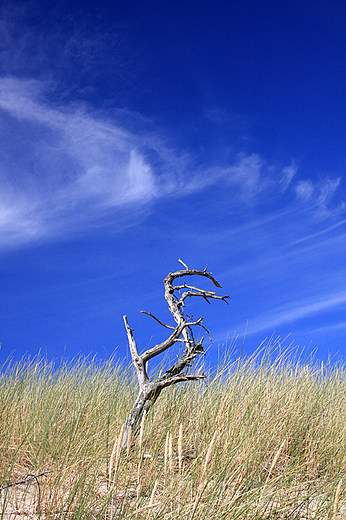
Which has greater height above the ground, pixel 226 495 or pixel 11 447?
pixel 11 447

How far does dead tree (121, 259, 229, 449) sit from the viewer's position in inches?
154

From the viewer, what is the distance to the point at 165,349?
13.8ft

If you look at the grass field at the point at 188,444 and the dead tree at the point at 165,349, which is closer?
the grass field at the point at 188,444

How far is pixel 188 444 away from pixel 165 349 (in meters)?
1.12

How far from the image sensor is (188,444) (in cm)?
427

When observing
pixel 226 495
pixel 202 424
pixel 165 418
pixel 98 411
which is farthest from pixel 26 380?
pixel 226 495

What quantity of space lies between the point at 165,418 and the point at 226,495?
2.19 meters

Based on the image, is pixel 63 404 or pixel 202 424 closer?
pixel 202 424

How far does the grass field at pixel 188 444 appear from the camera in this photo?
2781mm

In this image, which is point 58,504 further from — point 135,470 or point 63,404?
point 63,404

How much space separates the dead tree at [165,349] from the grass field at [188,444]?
0.30m

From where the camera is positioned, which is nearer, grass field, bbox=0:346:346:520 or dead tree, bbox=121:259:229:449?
grass field, bbox=0:346:346:520

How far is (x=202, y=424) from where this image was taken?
4469 millimetres

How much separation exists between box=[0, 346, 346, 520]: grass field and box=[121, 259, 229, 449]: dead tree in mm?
298
